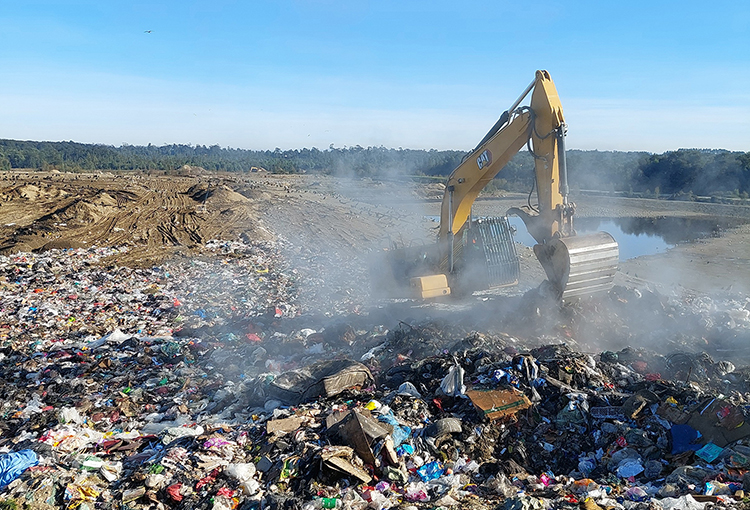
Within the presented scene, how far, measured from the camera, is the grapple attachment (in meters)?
6.61

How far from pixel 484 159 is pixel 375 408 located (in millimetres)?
4484

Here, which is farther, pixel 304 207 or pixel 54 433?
pixel 304 207

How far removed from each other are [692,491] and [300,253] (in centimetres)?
1244

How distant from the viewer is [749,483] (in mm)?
3857

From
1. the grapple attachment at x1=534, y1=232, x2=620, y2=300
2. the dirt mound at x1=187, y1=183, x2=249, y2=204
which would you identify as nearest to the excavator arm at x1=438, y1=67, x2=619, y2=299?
the grapple attachment at x1=534, y1=232, x2=620, y2=300

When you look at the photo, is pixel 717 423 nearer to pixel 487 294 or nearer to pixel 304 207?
pixel 487 294

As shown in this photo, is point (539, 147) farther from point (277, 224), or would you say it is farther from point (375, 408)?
point (277, 224)

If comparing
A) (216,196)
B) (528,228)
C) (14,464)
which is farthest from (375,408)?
(216,196)

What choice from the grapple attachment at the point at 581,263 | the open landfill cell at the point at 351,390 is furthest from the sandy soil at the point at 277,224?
the grapple attachment at the point at 581,263

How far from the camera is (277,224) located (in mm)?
19797

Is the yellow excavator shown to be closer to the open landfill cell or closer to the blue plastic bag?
the open landfill cell

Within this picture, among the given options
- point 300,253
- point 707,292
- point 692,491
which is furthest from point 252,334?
point 707,292

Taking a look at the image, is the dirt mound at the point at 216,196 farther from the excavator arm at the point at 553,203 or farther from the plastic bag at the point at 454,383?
the plastic bag at the point at 454,383

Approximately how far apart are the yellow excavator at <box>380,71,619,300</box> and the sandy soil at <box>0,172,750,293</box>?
9.49ft
